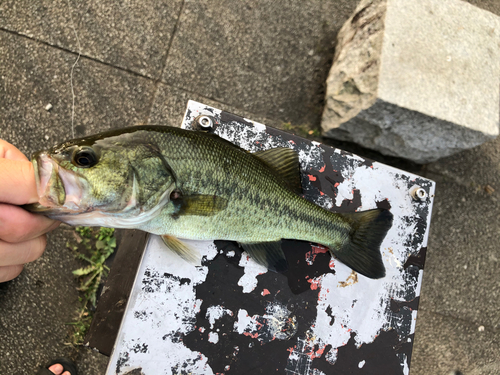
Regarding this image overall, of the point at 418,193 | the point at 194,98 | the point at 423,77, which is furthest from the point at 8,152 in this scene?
the point at 423,77

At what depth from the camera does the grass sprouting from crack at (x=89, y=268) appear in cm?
248

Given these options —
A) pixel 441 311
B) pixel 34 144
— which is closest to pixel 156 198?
pixel 34 144

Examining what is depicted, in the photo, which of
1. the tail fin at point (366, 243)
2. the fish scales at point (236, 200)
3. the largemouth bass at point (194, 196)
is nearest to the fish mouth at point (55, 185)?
the largemouth bass at point (194, 196)

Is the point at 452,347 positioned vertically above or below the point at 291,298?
below

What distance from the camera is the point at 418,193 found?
7.30 feet

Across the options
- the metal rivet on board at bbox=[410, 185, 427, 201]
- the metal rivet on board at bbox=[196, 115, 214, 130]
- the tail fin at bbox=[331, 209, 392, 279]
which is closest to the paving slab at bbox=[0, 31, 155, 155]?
the metal rivet on board at bbox=[196, 115, 214, 130]

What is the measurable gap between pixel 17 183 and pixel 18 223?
0.62ft

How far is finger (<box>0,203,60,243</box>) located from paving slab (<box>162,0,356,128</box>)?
192cm

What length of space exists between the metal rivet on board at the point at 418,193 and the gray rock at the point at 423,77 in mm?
662

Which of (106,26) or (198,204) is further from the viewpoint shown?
(106,26)

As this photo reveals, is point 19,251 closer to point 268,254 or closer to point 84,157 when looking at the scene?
point 84,157

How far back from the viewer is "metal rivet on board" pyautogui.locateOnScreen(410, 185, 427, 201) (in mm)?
2225

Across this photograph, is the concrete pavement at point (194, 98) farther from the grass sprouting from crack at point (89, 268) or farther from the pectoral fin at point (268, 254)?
the pectoral fin at point (268, 254)

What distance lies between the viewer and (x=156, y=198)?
158 cm
